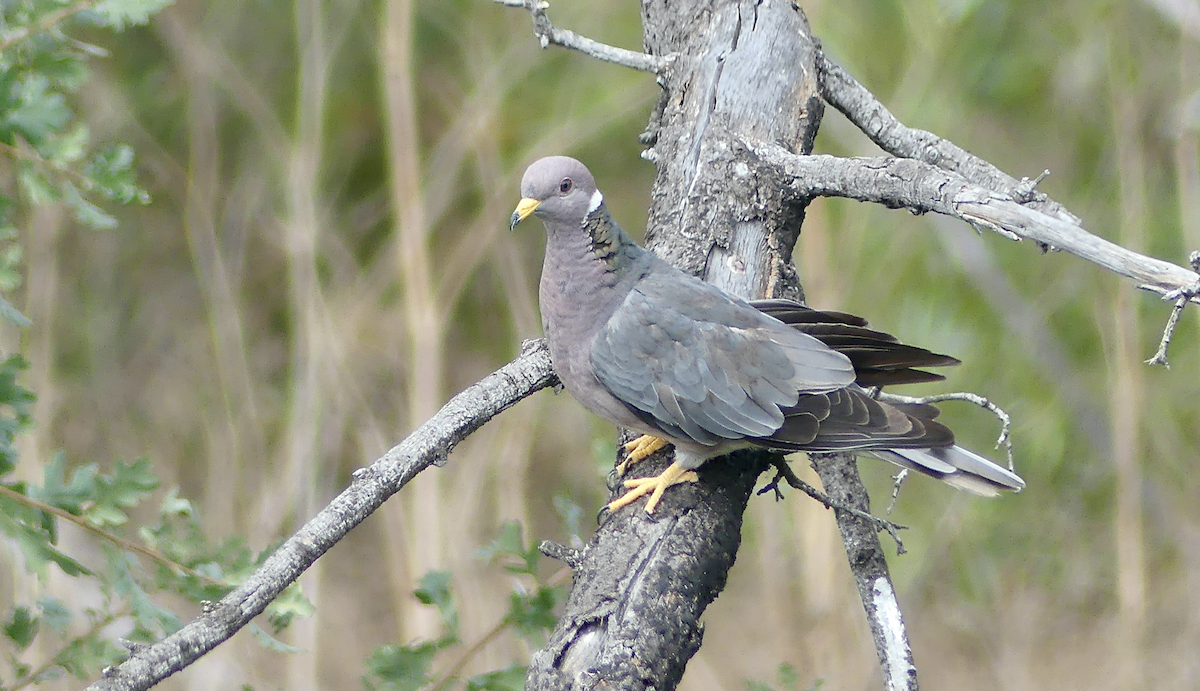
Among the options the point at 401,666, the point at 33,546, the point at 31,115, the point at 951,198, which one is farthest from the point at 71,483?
the point at 951,198

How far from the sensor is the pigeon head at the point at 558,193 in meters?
1.96

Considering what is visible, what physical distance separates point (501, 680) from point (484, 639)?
99 mm

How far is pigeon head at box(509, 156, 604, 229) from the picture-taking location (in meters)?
1.96

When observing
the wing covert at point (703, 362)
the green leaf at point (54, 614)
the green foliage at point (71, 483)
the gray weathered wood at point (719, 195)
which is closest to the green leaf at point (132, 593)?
the green foliage at point (71, 483)

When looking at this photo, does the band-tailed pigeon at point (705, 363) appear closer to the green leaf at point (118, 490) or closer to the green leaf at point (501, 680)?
the green leaf at point (501, 680)

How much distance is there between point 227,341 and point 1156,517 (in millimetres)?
4537

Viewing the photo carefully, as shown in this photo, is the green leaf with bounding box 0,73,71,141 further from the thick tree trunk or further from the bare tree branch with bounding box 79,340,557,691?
the thick tree trunk

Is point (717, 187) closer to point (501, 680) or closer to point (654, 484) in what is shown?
point (654, 484)

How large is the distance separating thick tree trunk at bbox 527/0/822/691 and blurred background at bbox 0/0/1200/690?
1267 mm

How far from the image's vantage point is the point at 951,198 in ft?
4.97

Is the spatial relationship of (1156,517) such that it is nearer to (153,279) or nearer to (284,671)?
(284,671)

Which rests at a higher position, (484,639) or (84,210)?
(84,210)

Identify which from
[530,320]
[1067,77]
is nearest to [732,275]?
[530,320]

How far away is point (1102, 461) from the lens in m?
4.85
